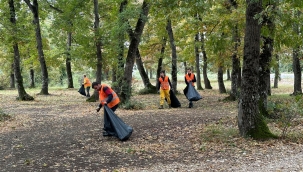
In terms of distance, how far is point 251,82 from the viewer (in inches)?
293

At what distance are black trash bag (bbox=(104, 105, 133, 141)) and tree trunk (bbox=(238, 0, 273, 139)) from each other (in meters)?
2.94

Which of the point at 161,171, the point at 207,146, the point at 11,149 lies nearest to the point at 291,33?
the point at 207,146

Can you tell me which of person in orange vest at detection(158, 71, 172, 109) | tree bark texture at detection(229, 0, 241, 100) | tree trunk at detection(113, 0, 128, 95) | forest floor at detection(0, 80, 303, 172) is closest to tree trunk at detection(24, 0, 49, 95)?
tree trunk at detection(113, 0, 128, 95)

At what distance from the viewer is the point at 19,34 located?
15.4 metres

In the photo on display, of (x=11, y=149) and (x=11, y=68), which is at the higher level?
(x=11, y=68)

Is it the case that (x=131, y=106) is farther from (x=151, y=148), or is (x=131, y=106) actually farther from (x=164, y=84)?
(x=151, y=148)

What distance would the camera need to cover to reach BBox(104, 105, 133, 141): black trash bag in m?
8.33

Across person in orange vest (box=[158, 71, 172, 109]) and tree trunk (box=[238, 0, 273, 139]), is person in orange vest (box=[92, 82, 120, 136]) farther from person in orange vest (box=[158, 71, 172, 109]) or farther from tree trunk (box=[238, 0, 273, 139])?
person in orange vest (box=[158, 71, 172, 109])

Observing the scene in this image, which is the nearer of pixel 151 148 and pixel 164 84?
pixel 151 148

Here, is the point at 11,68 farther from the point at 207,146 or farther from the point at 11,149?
the point at 207,146

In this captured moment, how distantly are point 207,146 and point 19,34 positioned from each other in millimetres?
11773

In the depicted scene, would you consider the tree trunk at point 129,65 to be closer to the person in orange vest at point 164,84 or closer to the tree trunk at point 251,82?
the person in orange vest at point 164,84

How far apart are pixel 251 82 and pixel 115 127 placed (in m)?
3.64

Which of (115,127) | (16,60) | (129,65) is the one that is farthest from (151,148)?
(16,60)
